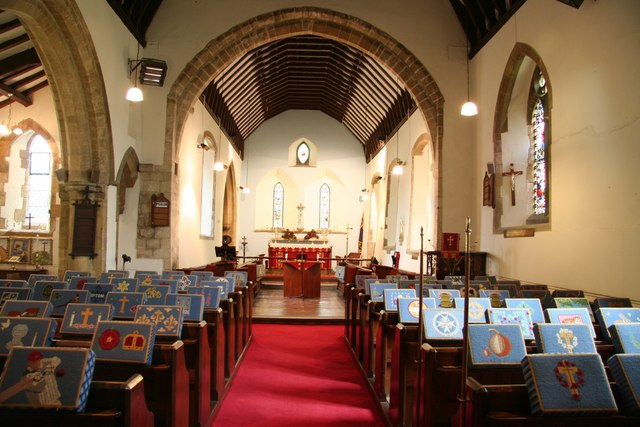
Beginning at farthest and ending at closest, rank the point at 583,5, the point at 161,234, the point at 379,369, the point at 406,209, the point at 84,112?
the point at 406,209 < the point at 161,234 < the point at 84,112 < the point at 583,5 < the point at 379,369

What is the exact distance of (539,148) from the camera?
736 cm

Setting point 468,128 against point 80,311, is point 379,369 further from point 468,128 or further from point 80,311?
point 468,128

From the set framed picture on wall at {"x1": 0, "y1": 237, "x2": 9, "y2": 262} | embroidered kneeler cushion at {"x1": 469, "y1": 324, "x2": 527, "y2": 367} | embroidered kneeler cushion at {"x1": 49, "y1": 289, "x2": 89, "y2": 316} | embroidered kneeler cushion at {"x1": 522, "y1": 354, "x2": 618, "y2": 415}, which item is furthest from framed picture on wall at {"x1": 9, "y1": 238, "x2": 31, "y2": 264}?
embroidered kneeler cushion at {"x1": 522, "y1": 354, "x2": 618, "y2": 415}

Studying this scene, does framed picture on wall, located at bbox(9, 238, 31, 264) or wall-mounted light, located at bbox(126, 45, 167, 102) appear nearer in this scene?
wall-mounted light, located at bbox(126, 45, 167, 102)

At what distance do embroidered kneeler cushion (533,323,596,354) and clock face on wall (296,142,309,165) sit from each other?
56.5ft

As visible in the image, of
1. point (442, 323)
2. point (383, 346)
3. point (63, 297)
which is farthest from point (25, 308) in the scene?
point (442, 323)

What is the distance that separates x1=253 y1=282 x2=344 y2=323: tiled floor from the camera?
7.75 meters

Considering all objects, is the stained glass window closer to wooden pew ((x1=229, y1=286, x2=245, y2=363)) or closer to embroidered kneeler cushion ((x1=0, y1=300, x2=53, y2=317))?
wooden pew ((x1=229, y1=286, x2=245, y2=363))

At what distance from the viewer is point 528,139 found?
7656mm

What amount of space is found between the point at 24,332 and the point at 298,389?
235 cm

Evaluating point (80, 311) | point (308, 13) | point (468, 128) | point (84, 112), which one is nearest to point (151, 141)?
point (84, 112)

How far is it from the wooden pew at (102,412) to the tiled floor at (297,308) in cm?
586

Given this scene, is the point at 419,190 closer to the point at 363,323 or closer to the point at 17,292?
the point at 363,323

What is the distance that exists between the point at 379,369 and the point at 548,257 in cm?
365
